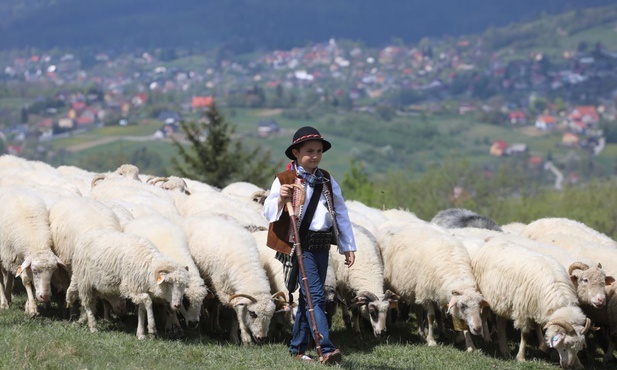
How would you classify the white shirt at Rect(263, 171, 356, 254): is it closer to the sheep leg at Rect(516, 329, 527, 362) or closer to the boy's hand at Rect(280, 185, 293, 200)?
the boy's hand at Rect(280, 185, 293, 200)

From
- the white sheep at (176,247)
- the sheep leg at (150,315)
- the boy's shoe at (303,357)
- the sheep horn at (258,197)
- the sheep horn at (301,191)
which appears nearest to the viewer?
the sheep horn at (301,191)

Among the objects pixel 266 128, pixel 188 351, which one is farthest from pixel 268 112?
pixel 188 351

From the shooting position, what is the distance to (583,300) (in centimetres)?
1174

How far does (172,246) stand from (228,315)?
51.5 inches

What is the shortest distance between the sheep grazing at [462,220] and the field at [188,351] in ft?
17.2

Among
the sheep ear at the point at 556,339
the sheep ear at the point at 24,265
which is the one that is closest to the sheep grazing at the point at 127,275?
the sheep ear at the point at 24,265

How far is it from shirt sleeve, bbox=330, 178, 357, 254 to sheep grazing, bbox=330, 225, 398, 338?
109 inches

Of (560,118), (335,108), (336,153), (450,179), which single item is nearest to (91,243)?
(450,179)

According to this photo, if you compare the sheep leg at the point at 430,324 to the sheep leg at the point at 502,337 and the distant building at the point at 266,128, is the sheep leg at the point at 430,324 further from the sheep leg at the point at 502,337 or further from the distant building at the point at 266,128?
the distant building at the point at 266,128

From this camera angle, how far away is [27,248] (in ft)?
39.1

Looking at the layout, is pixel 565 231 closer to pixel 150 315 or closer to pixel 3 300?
pixel 150 315

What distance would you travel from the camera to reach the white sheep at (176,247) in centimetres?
1127

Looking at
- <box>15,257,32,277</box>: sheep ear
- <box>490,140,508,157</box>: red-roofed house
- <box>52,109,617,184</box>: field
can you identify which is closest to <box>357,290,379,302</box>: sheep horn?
<box>15,257,32,277</box>: sheep ear

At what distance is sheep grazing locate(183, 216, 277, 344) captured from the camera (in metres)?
11.1
